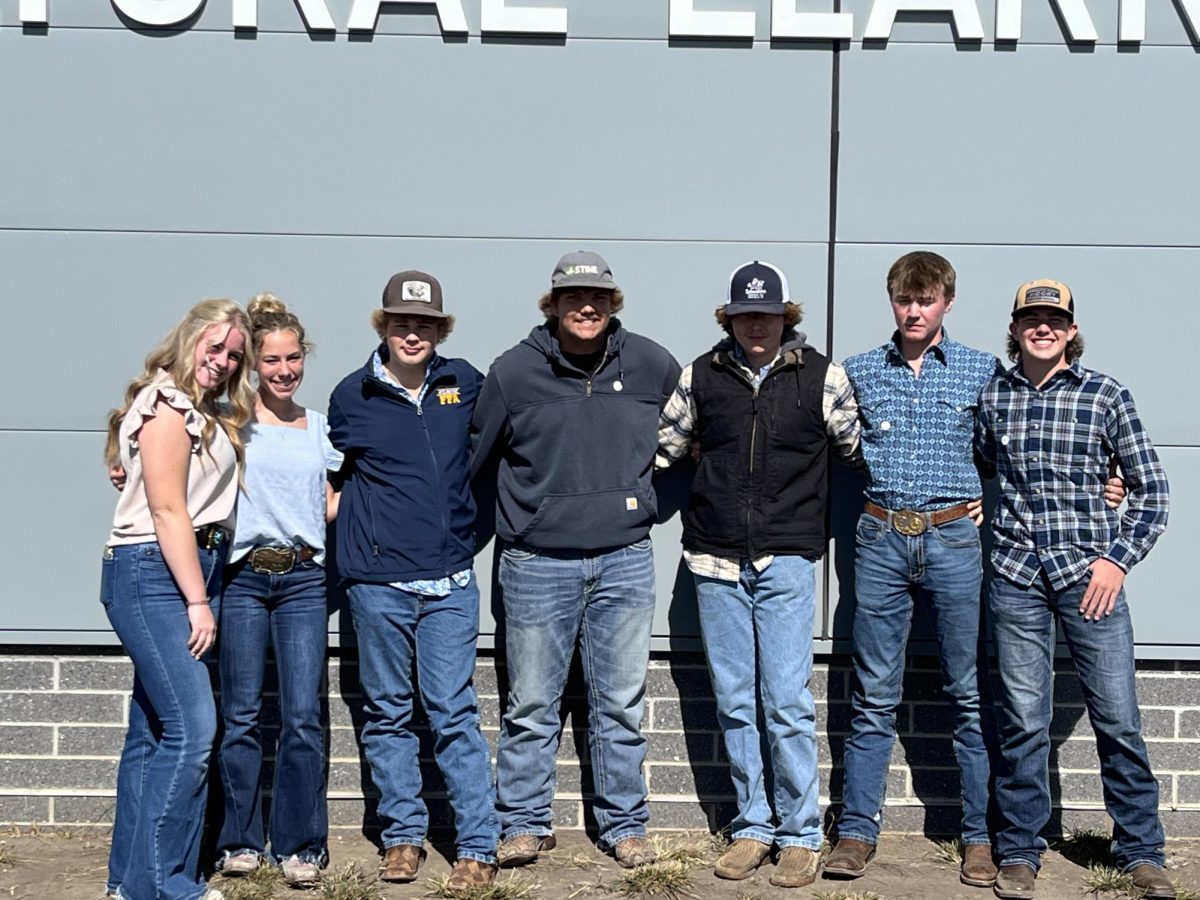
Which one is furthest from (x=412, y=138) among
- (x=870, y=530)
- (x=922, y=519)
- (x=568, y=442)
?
(x=922, y=519)

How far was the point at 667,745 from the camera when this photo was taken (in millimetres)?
5109

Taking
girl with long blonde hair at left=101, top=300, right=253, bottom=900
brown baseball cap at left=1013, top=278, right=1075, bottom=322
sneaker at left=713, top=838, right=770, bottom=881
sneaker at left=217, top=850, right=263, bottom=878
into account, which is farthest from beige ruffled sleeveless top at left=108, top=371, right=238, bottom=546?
brown baseball cap at left=1013, top=278, right=1075, bottom=322

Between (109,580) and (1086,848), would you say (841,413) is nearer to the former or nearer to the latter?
(1086,848)

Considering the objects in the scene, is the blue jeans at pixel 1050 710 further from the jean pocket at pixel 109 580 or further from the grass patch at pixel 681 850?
the jean pocket at pixel 109 580

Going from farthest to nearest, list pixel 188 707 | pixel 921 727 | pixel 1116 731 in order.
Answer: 1. pixel 921 727
2. pixel 1116 731
3. pixel 188 707

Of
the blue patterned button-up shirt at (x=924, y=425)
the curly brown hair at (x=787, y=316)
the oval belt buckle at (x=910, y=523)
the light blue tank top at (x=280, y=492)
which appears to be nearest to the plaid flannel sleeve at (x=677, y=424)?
the curly brown hair at (x=787, y=316)

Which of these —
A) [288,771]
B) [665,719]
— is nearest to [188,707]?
[288,771]

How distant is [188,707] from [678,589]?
6.10 feet

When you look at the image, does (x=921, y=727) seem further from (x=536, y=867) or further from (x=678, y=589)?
(x=536, y=867)

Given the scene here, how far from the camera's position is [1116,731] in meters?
4.44

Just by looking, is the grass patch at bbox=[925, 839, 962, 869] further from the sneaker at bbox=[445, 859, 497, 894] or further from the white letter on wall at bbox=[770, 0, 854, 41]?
the white letter on wall at bbox=[770, 0, 854, 41]

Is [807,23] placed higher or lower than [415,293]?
higher

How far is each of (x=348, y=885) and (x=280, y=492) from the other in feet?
4.39

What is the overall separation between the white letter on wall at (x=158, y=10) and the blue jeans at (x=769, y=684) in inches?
110
